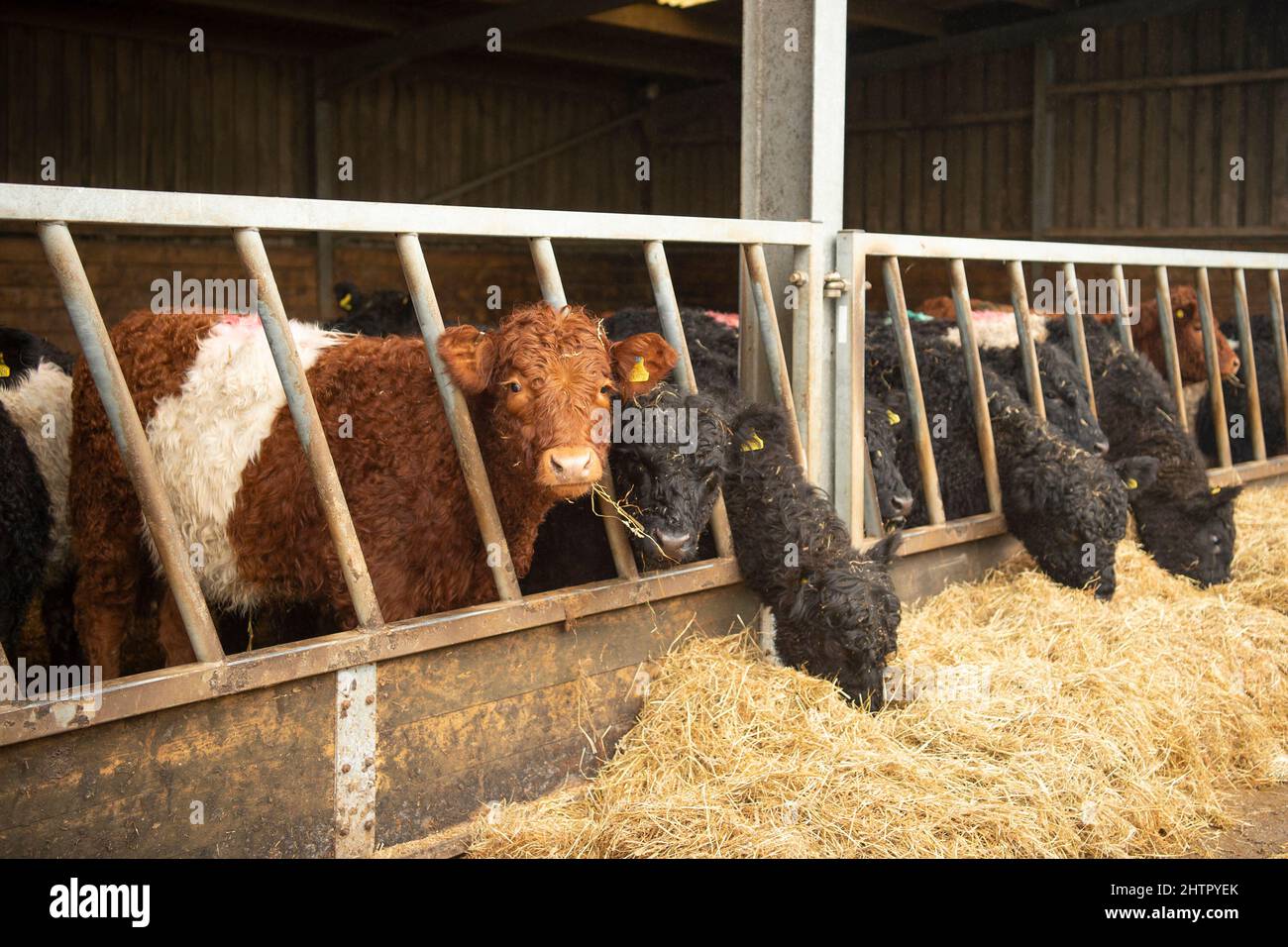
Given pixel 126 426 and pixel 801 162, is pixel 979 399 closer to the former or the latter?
pixel 801 162

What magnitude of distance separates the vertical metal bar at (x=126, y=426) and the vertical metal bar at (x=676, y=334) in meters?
1.80

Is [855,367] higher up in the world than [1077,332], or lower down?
lower down

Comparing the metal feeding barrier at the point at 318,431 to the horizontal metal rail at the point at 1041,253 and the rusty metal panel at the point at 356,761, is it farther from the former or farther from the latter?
the horizontal metal rail at the point at 1041,253

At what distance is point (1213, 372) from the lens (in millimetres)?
7594

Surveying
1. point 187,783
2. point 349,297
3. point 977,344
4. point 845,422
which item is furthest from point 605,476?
point 349,297

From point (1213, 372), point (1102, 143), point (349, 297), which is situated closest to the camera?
point (1213, 372)

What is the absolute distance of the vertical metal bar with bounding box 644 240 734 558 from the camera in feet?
13.9

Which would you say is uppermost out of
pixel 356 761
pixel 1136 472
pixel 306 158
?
pixel 306 158

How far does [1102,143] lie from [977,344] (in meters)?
7.89

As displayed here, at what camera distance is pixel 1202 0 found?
Result: 11.1 metres

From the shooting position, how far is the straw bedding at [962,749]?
341cm

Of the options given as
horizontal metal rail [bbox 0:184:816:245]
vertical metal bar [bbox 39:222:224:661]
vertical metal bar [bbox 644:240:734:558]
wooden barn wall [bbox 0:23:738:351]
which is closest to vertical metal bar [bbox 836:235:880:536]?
horizontal metal rail [bbox 0:184:816:245]

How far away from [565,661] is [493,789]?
1.49ft

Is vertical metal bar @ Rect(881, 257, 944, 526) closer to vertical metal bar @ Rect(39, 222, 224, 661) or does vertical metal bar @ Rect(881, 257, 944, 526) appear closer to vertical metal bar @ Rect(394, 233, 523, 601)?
vertical metal bar @ Rect(394, 233, 523, 601)
